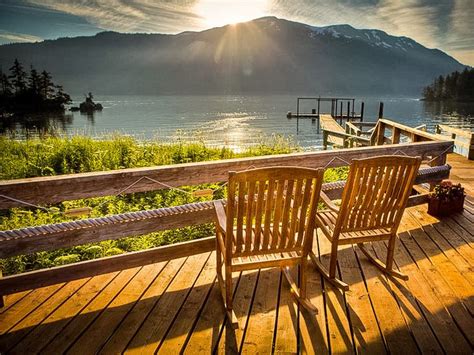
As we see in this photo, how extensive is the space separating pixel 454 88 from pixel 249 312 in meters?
135

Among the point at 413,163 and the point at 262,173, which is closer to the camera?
the point at 262,173

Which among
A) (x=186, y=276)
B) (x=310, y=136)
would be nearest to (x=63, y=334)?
(x=186, y=276)

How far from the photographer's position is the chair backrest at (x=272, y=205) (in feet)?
7.01

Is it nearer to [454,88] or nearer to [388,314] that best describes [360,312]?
[388,314]

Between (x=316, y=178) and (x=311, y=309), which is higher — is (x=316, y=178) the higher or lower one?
the higher one

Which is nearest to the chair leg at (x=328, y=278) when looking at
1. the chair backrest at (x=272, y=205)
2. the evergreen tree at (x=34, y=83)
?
the chair backrest at (x=272, y=205)

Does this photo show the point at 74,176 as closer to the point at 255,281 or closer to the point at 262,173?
the point at 262,173

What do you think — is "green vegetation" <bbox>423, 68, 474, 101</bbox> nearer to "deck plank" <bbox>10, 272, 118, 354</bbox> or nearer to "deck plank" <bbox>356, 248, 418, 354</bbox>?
"deck plank" <bbox>356, 248, 418, 354</bbox>

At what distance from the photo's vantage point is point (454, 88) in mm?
109625

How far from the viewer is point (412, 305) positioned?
8.70 feet

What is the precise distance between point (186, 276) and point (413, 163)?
2.36 metres

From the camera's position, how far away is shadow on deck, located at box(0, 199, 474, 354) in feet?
7.42

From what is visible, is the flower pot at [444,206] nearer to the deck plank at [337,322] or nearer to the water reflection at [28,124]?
the deck plank at [337,322]

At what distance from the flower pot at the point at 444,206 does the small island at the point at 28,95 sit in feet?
257
